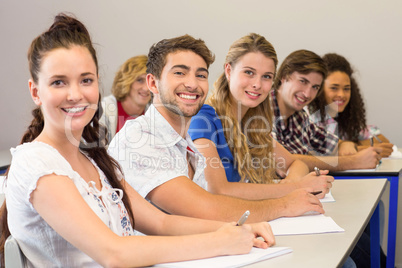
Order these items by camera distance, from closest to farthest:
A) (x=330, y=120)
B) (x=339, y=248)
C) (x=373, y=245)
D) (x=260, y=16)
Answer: (x=339, y=248)
(x=373, y=245)
(x=330, y=120)
(x=260, y=16)

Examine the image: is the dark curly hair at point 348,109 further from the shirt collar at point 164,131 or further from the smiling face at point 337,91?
the shirt collar at point 164,131

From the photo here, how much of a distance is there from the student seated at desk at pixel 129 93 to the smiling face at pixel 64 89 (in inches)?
103

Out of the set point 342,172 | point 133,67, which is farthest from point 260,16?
point 342,172

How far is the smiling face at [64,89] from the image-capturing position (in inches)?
43.9

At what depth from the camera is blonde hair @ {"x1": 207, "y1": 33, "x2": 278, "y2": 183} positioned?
6.79 ft

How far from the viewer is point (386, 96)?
4133 millimetres

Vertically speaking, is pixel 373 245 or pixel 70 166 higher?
pixel 70 166

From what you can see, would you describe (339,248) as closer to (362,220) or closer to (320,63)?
(362,220)

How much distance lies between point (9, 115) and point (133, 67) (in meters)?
1.35

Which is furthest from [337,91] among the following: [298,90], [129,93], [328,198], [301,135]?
[328,198]

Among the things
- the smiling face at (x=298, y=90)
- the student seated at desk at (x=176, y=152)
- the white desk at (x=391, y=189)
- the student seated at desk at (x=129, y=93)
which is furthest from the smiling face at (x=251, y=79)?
the student seated at desk at (x=129, y=93)

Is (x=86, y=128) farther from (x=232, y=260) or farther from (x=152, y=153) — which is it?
(x=232, y=260)

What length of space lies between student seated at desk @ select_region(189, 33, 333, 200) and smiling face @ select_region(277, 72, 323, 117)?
449mm

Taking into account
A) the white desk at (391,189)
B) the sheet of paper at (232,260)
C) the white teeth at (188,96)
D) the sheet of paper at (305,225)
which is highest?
the white teeth at (188,96)
